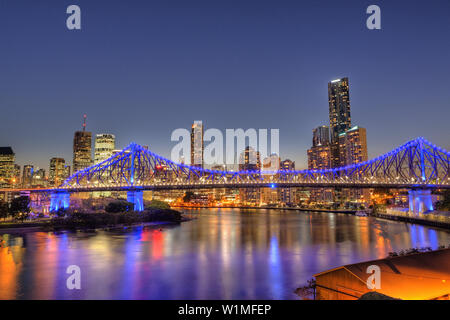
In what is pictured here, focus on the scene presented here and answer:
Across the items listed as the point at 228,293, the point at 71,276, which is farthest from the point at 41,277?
the point at 228,293

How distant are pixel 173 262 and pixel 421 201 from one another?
7005 centimetres

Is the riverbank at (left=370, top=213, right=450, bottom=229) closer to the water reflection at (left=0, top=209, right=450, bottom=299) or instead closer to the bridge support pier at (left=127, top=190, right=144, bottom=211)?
the water reflection at (left=0, top=209, right=450, bottom=299)

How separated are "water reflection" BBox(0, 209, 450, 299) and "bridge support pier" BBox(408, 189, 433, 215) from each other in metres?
29.2

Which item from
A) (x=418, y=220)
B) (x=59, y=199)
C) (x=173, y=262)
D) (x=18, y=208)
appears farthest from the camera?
(x=59, y=199)

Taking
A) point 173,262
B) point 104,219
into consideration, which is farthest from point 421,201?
point 104,219

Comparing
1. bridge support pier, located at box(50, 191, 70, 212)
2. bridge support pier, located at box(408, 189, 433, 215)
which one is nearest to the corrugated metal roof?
bridge support pier, located at box(408, 189, 433, 215)

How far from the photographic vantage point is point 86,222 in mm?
59656

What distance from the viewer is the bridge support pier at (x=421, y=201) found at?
7525 centimetres

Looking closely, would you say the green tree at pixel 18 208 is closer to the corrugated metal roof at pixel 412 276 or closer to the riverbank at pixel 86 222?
the riverbank at pixel 86 222

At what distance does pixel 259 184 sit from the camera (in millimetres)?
80812

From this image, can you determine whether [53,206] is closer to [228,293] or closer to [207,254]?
[207,254]

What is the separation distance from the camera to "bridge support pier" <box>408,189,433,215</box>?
247 feet

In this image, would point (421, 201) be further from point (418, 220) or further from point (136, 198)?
point (136, 198)

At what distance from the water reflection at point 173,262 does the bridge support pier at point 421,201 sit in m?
29.2
